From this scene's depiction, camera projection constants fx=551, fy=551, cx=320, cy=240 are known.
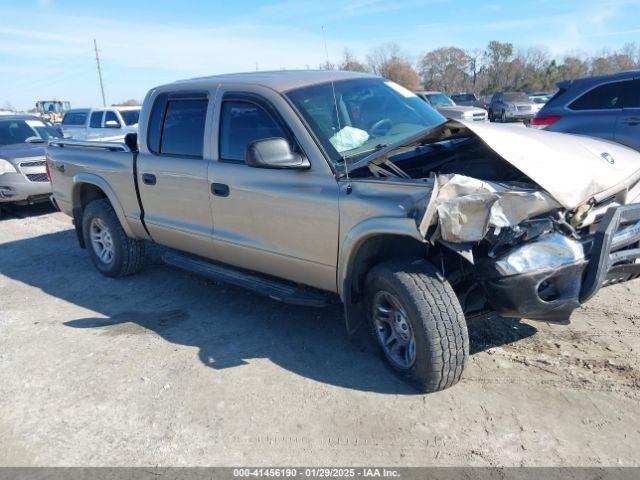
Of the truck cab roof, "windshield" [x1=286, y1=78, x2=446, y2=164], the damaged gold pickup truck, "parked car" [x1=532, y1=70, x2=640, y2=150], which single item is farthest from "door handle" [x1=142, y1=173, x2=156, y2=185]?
"parked car" [x1=532, y1=70, x2=640, y2=150]

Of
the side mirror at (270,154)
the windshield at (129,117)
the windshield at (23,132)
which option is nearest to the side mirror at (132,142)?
the side mirror at (270,154)

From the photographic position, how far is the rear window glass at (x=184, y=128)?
15.0 ft

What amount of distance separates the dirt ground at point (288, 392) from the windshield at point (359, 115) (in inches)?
58.8

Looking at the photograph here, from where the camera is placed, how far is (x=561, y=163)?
10.7 ft

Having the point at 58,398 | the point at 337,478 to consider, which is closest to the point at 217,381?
the point at 58,398

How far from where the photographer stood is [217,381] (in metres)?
3.75

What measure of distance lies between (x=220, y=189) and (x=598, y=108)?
5598 mm

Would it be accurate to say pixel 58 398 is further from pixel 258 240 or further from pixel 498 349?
pixel 498 349

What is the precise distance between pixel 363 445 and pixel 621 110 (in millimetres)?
6129

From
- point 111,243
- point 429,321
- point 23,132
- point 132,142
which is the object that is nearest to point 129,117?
point 23,132

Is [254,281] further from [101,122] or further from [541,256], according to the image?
[101,122]

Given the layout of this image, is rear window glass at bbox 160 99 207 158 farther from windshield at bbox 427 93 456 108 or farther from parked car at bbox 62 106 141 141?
windshield at bbox 427 93 456 108

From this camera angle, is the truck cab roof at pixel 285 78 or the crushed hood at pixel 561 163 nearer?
the crushed hood at pixel 561 163

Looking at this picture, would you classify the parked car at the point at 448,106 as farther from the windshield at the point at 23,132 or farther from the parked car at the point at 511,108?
the windshield at the point at 23,132
